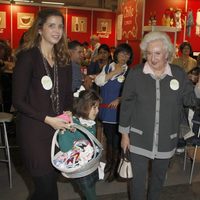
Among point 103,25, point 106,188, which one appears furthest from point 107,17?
point 106,188

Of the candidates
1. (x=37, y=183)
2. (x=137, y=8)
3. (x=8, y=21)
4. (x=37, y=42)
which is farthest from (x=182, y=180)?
(x=8, y=21)

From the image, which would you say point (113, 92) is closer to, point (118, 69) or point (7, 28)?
point (118, 69)

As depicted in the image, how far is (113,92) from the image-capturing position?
3.31 meters

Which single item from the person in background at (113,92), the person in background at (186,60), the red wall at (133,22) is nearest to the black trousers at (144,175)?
the person in background at (113,92)

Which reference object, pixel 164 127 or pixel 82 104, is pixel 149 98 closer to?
pixel 164 127

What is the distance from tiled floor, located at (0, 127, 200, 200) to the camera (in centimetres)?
310

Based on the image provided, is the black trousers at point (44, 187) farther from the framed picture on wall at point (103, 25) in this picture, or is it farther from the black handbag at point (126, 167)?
the framed picture on wall at point (103, 25)

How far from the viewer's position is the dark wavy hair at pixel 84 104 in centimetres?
232

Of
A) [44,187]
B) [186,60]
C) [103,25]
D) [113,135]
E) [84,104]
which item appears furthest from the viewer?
[103,25]

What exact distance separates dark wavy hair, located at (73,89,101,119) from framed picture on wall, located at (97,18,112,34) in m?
9.20

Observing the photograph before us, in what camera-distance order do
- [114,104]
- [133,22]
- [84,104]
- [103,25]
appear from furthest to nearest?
[103,25]
[133,22]
[114,104]
[84,104]

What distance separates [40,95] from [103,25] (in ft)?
31.9

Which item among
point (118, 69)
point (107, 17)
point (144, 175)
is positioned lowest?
point (144, 175)

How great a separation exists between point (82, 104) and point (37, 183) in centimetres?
63
